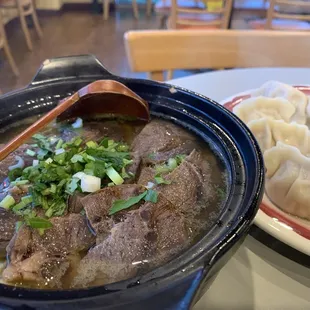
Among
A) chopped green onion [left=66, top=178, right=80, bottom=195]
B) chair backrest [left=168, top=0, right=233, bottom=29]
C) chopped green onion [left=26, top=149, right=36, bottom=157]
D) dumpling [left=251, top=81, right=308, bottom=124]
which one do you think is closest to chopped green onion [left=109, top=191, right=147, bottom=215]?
chopped green onion [left=66, top=178, right=80, bottom=195]

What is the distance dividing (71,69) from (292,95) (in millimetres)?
836

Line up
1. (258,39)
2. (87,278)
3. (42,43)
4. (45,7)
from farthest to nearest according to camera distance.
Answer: (45,7), (42,43), (258,39), (87,278)

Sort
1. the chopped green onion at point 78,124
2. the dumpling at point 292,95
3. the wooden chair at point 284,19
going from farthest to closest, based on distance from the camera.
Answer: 1. the wooden chair at point 284,19
2. the dumpling at point 292,95
3. the chopped green onion at point 78,124

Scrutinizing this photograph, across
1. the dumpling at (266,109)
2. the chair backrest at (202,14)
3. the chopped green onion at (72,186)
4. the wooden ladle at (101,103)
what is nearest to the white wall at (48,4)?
the chair backrest at (202,14)

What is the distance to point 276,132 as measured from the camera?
1452 millimetres

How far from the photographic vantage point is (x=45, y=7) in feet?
19.9

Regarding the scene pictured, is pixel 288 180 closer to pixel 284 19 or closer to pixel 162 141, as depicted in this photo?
pixel 162 141

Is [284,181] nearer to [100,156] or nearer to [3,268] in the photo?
[100,156]

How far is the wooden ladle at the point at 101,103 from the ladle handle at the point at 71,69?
0.29 ft

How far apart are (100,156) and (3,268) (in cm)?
36

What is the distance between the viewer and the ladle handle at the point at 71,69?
4.02 ft

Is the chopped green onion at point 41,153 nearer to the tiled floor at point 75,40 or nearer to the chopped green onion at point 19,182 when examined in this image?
the chopped green onion at point 19,182

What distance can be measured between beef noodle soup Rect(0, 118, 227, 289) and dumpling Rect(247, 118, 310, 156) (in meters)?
0.38

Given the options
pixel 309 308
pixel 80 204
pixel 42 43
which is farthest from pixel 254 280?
pixel 42 43
